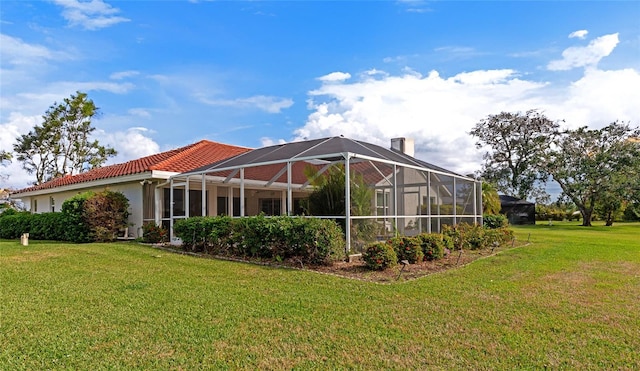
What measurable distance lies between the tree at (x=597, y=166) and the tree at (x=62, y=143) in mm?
36040

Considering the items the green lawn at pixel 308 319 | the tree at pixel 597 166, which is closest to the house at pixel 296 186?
the green lawn at pixel 308 319

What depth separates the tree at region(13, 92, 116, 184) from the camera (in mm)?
32031

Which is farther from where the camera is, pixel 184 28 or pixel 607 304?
pixel 184 28

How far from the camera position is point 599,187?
1159 inches

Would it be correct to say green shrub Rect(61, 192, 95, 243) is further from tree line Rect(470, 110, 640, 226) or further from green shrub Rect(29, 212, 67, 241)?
tree line Rect(470, 110, 640, 226)

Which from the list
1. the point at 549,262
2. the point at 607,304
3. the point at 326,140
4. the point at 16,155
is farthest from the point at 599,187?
the point at 16,155

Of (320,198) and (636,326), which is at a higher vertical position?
(320,198)

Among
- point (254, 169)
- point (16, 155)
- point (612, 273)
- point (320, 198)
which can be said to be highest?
point (16, 155)

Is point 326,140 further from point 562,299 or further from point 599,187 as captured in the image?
point 599,187

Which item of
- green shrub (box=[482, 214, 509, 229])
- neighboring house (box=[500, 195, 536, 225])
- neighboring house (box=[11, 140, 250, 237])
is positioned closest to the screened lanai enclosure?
neighboring house (box=[11, 140, 250, 237])

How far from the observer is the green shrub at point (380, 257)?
8320 mm

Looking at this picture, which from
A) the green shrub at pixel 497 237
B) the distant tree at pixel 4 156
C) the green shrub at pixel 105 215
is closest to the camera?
the green shrub at pixel 497 237

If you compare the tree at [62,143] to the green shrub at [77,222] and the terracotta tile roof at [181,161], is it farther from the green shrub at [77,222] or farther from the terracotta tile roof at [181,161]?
the green shrub at [77,222]

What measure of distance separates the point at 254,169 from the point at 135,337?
364 inches
